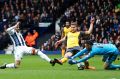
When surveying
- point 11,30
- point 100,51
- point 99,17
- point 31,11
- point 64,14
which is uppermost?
point 11,30

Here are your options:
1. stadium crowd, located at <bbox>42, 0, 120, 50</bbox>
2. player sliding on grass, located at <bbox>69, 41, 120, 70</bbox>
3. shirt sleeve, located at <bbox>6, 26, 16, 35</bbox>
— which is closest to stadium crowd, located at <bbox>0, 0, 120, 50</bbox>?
stadium crowd, located at <bbox>42, 0, 120, 50</bbox>

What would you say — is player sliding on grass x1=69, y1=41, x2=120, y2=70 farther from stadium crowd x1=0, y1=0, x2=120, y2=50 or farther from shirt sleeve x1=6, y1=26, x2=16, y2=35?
stadium crowd x1=0, y1=0, x2=120, y2=50

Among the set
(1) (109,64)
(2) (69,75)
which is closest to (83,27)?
(1) (109,64)

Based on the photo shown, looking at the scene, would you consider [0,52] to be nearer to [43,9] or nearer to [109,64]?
[43,9]

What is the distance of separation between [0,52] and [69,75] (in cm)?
1850

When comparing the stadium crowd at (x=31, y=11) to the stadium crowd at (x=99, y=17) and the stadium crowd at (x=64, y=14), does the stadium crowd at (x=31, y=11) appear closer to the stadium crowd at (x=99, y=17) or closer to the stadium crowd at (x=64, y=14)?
the stadium crowd at (x=64, y=14)

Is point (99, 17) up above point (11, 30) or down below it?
below

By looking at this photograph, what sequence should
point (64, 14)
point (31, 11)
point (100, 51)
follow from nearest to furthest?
1. point (100, 51)
2. point (64, 14)
3. point (31, 11)

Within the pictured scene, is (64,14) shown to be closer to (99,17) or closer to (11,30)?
(99,17)

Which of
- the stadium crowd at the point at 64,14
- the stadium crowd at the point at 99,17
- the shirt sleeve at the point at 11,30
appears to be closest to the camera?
the shirt sleeve at the point at 11,30

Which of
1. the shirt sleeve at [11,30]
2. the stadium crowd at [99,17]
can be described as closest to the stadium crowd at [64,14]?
the stadium crowd at [99,17]

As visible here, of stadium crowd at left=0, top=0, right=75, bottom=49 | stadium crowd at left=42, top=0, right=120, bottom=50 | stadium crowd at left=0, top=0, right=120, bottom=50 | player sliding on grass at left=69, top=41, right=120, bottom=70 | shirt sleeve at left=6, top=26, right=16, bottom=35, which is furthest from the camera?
stadium crowd at left=0, top=0, right=75, bottom=49

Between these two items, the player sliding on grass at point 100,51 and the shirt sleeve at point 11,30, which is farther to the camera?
the shirt sleeve at point 11,30

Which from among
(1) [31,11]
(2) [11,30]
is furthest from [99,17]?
(2) [11,30]
